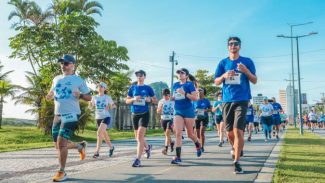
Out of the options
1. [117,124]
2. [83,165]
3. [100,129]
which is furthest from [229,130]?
[117,124]

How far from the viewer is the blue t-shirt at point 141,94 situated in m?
8.98

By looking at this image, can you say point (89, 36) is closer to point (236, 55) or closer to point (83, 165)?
point (83, 165)

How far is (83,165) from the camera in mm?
8695

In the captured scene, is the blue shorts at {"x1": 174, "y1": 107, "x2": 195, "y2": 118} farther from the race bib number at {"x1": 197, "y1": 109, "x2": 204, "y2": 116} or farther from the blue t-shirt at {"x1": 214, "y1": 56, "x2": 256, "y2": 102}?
the race bib number at {"x1": 197, "y1": 109, "x2": 204, "y2": 116}

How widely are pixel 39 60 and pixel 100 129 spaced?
57.2 ft

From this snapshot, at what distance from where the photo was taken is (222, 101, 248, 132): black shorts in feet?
22.6

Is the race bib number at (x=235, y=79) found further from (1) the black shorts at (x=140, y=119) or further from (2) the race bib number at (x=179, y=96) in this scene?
(1) the black shorts at (x=140, y=119)

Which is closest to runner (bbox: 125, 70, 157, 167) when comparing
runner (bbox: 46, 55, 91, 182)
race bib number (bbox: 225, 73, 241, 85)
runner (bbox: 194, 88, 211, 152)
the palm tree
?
runner (bbox: 46, 55, 91, 182)

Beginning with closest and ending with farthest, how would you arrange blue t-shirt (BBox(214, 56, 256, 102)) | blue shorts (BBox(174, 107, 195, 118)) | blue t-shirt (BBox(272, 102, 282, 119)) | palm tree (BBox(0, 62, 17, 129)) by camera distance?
blue t-shirt (BBox(214, 56, 256, 102))
blue shorts (BBox(174, 107, 195, 118))
blue t-shirt (BBox(272, 102, 282, 119))
palm tree (BBox(0, 62, 17, 129))

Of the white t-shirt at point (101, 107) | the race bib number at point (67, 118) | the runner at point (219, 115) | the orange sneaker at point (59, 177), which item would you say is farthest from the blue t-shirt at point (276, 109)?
the orange sneaker at point (59, 177)

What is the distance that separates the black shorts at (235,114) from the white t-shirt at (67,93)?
2.48m

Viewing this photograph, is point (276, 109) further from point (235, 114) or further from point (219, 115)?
point (235, 114)

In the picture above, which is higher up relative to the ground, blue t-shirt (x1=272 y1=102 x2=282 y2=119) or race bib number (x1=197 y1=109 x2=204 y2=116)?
blue t-shirt (x1=272 y1=102 x2=282 y2=119)

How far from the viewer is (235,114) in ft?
22.9
